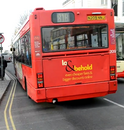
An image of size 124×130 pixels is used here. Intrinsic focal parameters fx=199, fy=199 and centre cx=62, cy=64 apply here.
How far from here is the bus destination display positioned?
5.87 meters

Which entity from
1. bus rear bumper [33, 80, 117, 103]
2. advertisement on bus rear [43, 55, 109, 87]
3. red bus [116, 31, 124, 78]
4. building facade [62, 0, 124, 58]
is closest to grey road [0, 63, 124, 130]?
bus rear bumper [33, 80, 117, 103]

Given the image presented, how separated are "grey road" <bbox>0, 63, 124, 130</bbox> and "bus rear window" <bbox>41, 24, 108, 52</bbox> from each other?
6.48 ft

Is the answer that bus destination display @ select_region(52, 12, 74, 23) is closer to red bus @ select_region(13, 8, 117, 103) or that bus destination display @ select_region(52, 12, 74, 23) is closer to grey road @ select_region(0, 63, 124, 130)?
red bus @ select_region(13, 8, 117, 103)

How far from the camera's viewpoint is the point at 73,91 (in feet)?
19.9

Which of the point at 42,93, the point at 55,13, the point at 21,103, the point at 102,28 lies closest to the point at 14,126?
the point at 42,93

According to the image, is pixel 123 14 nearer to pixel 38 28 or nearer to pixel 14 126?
pixel 38 28

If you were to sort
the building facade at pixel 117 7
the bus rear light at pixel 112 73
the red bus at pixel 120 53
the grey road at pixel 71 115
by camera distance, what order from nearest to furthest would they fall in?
the grey road at pixel 71 115 < the bus rear light at pixel 112 73 < the red bus at pixel 120 53 < the building facade at pixel 117 7

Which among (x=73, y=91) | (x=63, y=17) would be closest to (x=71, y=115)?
(x=73, y=91)

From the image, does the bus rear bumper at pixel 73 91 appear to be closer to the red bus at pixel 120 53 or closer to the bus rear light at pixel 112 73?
the bus rear light at pixel 112 73

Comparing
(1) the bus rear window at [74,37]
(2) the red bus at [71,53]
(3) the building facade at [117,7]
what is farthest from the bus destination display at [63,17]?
(3) the building facade at [117,7]

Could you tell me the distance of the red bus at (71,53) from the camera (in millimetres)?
5840

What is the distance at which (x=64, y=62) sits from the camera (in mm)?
5988

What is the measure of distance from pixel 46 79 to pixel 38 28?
1.51 metres

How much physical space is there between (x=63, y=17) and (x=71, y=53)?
110 centimetres
